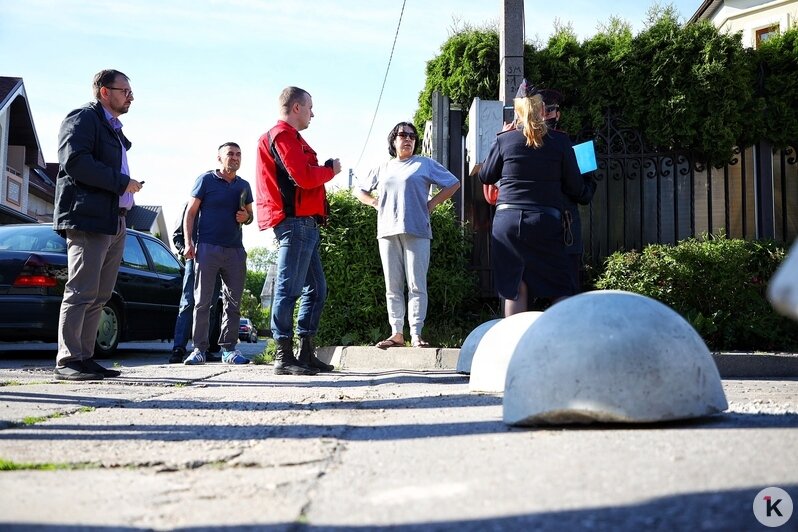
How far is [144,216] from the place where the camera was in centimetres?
5525

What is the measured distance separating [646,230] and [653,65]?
1.94 m

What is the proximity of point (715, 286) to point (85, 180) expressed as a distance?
564cm

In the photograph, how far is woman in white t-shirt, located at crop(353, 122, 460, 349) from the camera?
24.1 ft

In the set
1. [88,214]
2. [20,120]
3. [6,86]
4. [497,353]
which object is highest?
[6,86]

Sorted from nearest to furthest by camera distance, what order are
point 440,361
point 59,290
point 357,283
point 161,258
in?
point 440,361 → point 357,283 → point 59,290 → point 161,258

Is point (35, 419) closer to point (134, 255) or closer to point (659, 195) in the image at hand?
point (134, 255)

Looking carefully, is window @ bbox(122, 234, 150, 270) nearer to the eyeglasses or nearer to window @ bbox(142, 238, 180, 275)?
window @ bbox(142, 238, 180, 275)

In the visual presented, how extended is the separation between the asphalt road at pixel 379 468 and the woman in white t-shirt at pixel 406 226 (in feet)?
10.4

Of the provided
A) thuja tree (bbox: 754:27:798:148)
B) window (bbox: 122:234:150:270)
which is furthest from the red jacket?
thuja tree (bbox: 754:27:798:148)

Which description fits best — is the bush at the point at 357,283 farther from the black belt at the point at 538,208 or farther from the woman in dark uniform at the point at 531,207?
the black belt at the point at 538,208

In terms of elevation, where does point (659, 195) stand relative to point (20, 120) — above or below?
below

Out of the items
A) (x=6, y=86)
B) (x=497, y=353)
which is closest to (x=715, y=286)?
(x=497, y=353)

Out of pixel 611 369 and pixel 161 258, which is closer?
pixel 611 369

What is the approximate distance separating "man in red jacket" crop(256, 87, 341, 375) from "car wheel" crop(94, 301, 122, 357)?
11.5ft
